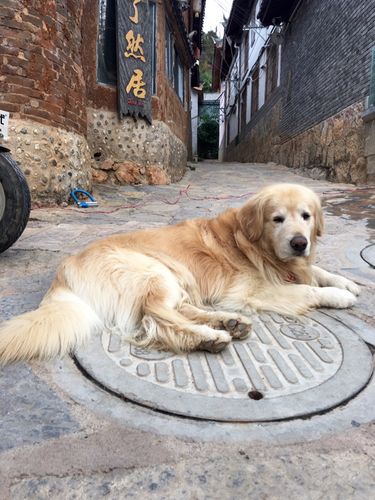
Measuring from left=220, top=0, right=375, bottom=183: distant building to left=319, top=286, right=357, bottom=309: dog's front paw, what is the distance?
20.9 ft

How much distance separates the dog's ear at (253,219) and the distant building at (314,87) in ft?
20.4

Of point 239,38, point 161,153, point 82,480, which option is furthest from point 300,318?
point 239,38

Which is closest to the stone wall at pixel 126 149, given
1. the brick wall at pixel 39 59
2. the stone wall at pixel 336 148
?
the brick wall at pixel 39 59

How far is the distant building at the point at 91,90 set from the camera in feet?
16.9

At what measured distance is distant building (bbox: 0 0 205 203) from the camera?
5.14 meters

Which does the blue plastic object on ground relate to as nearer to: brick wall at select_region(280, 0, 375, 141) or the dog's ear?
the dog's ear

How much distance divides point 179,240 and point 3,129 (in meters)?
1.87

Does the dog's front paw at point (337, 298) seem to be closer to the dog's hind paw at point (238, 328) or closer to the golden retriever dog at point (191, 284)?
the golden retriever dog at point (191, 284)

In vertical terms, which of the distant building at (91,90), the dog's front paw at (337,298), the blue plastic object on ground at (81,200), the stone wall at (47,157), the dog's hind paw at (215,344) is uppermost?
the distant building at (91,90)

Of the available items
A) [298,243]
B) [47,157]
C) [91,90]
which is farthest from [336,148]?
[298,243]

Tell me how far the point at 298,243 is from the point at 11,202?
225cm

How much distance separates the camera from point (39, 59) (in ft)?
17.1

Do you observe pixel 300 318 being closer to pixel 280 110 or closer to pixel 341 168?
pixel 341 168

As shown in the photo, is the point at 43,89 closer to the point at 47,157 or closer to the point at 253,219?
the point at 47,157
